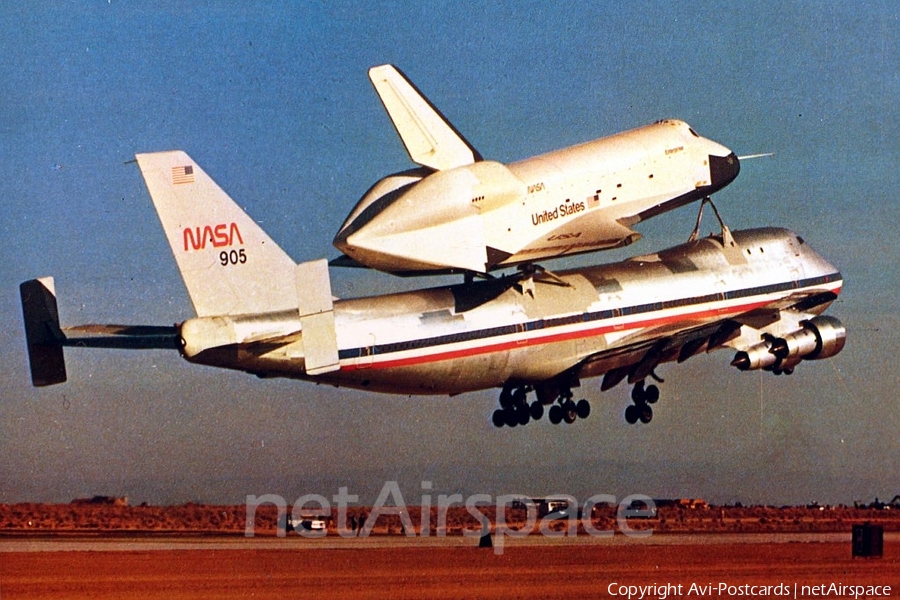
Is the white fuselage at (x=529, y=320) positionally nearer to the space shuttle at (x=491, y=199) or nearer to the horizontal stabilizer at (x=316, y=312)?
the space shuttle at (x=491, y=199)

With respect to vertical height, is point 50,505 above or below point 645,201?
below

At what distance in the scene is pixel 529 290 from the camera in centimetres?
5766

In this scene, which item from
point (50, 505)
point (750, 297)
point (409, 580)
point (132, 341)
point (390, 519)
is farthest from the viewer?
point (50, 505)

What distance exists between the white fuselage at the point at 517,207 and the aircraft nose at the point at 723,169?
2.01 meters

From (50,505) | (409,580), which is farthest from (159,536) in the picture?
→ (50,505)

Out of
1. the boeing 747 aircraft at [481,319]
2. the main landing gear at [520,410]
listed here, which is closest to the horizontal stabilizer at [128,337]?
the boeing 747 aircraft at [481,319]

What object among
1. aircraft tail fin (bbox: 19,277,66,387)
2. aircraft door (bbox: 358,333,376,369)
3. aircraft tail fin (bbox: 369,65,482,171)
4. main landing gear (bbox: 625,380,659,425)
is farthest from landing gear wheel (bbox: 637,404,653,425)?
aircraft tail fin (bbox: 19,277,66,387)

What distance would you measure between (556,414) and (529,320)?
527 centimetres

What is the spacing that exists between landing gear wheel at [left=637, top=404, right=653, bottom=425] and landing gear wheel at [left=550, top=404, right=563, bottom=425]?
9.12 feet

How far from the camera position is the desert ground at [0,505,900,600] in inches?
1799

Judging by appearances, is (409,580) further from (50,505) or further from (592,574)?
(50,505)

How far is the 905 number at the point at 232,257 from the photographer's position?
52.1 metres

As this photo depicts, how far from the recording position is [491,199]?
169 feet

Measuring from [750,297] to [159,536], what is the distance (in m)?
23.7
